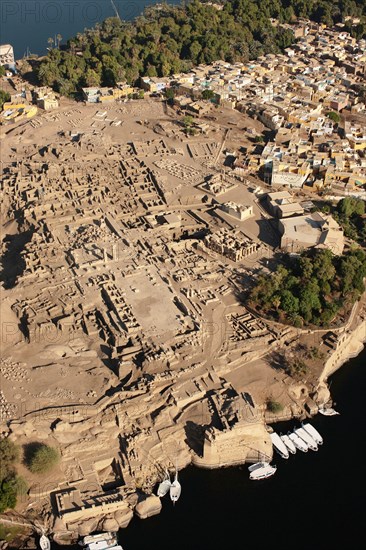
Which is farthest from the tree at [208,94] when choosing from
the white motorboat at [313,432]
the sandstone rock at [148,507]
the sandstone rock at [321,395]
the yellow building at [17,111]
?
the sandstone rock at [148,507]

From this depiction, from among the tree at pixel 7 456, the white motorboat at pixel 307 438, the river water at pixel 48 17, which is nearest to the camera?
the tree at pixel 7 456

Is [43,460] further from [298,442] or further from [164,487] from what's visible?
[298,442]

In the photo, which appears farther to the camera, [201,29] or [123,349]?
[201,29]

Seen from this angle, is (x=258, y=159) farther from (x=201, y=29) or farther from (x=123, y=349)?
(x=201, y=29)

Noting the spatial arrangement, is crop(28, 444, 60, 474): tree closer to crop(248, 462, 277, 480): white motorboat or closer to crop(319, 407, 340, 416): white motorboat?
crop(248, 462, 277, 480): white motorboat

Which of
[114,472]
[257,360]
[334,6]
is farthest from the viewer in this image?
[334,6]

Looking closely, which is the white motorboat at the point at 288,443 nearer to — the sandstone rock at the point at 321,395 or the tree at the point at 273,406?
the tree at the point at 273,406

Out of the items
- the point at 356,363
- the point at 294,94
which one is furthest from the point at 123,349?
the point at 294,94
